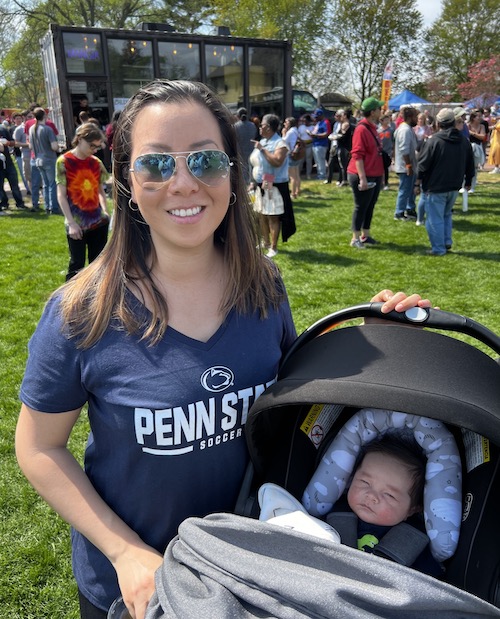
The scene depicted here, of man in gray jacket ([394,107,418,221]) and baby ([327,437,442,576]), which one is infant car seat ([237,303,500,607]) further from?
man in gray jacket ([394,107,418,221])

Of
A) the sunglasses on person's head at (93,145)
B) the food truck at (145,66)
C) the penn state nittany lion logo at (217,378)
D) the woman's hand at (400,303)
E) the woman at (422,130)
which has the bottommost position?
the penn state nittany lion logo at (217,378)

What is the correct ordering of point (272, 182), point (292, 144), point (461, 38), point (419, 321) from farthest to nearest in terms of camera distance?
point (461, 38) < point (292, 144) < point (272, 182) < point (419, 321)

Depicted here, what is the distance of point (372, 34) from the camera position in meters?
40.2

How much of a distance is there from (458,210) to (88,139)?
27.6ft

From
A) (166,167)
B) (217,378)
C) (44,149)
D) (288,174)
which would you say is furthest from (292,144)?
(217,378)

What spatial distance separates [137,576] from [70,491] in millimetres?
257

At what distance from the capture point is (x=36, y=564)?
8.71 feet

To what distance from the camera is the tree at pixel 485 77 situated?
3606cm

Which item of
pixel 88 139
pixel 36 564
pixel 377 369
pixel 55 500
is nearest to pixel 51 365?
pixel 55 500

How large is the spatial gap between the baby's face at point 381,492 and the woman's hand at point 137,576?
1.95 ft

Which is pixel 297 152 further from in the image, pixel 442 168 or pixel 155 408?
pixel 155 408

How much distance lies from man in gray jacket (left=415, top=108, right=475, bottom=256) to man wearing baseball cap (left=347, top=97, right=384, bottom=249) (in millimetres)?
655

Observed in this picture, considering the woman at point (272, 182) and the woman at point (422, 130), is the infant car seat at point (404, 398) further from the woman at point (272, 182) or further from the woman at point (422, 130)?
the woman at point (422, 130)

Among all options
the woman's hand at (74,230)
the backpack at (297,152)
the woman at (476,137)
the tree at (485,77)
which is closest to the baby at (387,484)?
the woman's hand at (74,230)
